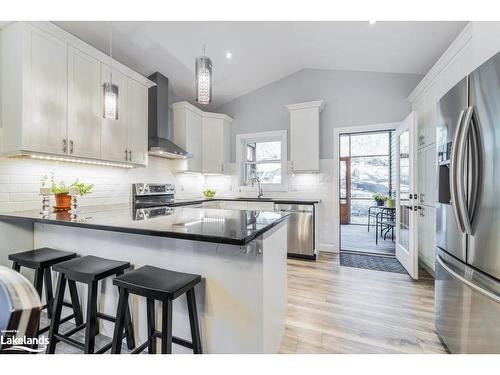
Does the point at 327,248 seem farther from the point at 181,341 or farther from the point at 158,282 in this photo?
the point at 158,282

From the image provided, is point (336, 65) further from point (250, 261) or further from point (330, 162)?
point (250, 261)

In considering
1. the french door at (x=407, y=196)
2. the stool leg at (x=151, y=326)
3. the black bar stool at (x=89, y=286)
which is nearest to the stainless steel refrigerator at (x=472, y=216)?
the french door at (x=407, y=196)

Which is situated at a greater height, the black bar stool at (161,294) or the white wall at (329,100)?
the white wall at (329,100)

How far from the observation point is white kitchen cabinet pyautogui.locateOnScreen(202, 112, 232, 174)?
4.52m

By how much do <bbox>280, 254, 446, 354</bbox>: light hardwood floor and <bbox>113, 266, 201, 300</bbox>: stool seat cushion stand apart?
93 cm

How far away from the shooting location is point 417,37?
2.75m

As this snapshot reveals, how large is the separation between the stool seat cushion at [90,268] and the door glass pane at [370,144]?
6.68 m

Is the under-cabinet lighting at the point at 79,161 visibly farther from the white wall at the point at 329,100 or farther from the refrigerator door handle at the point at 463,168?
the refrigerator door handle at the point at 463,168

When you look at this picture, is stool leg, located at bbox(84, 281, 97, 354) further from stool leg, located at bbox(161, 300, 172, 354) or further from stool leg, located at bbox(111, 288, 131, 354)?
stool leg, located at bbox(161, 300, 172, 354)

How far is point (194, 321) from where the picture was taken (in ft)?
4.30

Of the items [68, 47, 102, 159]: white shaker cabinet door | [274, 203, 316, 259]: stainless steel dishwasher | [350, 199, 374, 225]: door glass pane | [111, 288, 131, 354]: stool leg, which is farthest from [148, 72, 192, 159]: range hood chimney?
[350, 199, 374, 225]: door glass pane

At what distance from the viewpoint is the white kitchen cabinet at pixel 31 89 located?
6.38 ft

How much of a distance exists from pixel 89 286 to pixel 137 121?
2263mm
